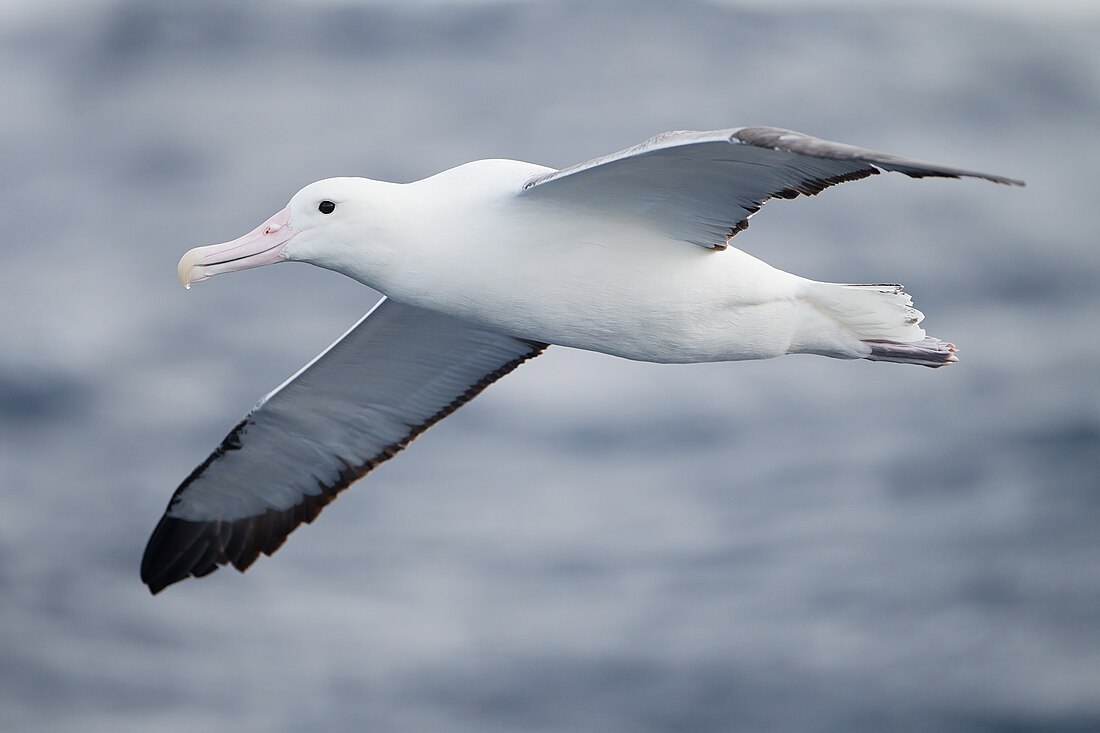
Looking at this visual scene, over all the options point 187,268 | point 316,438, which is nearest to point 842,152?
point 187,268

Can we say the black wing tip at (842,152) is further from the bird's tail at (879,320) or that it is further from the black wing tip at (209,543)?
the black wing tip at (209,543)

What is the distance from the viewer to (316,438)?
880 cm

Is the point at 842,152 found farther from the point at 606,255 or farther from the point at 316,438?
the point at 316,438

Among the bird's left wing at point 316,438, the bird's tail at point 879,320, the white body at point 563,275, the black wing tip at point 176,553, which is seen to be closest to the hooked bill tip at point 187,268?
the white body at point 563,275

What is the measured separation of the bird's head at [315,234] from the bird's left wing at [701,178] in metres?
0.75

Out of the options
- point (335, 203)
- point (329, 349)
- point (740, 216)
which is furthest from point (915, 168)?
point (329, 349)

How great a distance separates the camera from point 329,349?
8.28 metres

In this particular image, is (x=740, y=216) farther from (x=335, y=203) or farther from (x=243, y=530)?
(x=243, y=530)

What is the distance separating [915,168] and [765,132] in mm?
805

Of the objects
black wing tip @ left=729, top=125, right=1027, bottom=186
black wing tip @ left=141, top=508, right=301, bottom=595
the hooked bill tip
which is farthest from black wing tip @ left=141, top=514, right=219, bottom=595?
black wing tip @ left=729, top=125, right=1027, bottom=186

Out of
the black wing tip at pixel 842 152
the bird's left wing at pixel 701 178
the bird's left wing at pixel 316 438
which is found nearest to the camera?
the black wing tip at pixel 842 152

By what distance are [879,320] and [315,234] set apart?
2.79m

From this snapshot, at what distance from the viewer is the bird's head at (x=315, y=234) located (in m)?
6.85

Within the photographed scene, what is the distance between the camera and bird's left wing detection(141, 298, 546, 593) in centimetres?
855
